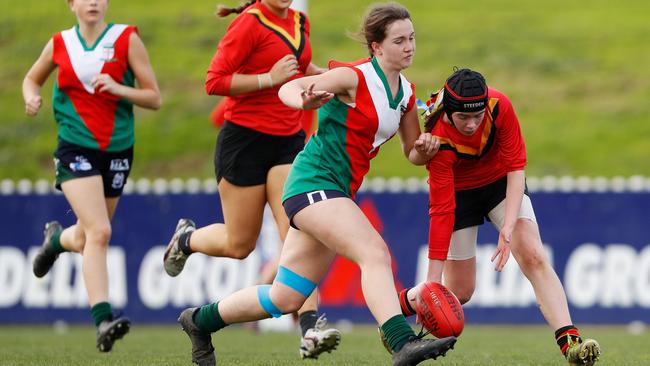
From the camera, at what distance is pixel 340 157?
575cm

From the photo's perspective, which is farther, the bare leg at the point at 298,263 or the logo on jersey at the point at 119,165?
the logo on jersey at the point at 119,165

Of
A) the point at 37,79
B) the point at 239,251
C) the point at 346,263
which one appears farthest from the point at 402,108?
the point at 346,263

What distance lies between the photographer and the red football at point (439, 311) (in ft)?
19.0

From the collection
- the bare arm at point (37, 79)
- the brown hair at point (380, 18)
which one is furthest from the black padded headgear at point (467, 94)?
the bare arm at point (37, 79)

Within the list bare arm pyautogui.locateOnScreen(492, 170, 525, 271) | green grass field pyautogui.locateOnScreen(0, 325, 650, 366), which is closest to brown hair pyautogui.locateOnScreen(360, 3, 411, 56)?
bare arm pyautogui.locateOnScreen(492, 170, 525, 271)

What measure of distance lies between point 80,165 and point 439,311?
9.59 ft

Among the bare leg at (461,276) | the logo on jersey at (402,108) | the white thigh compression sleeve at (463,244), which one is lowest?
the bare leg at (461,276)

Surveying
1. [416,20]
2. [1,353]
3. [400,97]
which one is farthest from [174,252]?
[416,20]

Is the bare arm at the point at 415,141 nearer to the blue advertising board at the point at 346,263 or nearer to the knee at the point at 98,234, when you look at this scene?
the knee at the point at 98,234

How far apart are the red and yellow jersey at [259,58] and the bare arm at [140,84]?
705mm

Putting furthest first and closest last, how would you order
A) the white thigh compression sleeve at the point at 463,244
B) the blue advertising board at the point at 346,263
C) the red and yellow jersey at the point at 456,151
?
the blue advertising board at the point at 346,263, the white thigh compression sleeve at the point at 463,244, the red and yellow jersey at the point at 456,151

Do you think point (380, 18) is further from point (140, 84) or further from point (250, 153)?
point (140, 84)

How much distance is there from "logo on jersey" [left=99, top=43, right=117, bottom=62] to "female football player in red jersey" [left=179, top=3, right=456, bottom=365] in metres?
2.39

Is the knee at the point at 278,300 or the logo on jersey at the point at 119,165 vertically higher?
the logo on jersey at the point at 119,165
